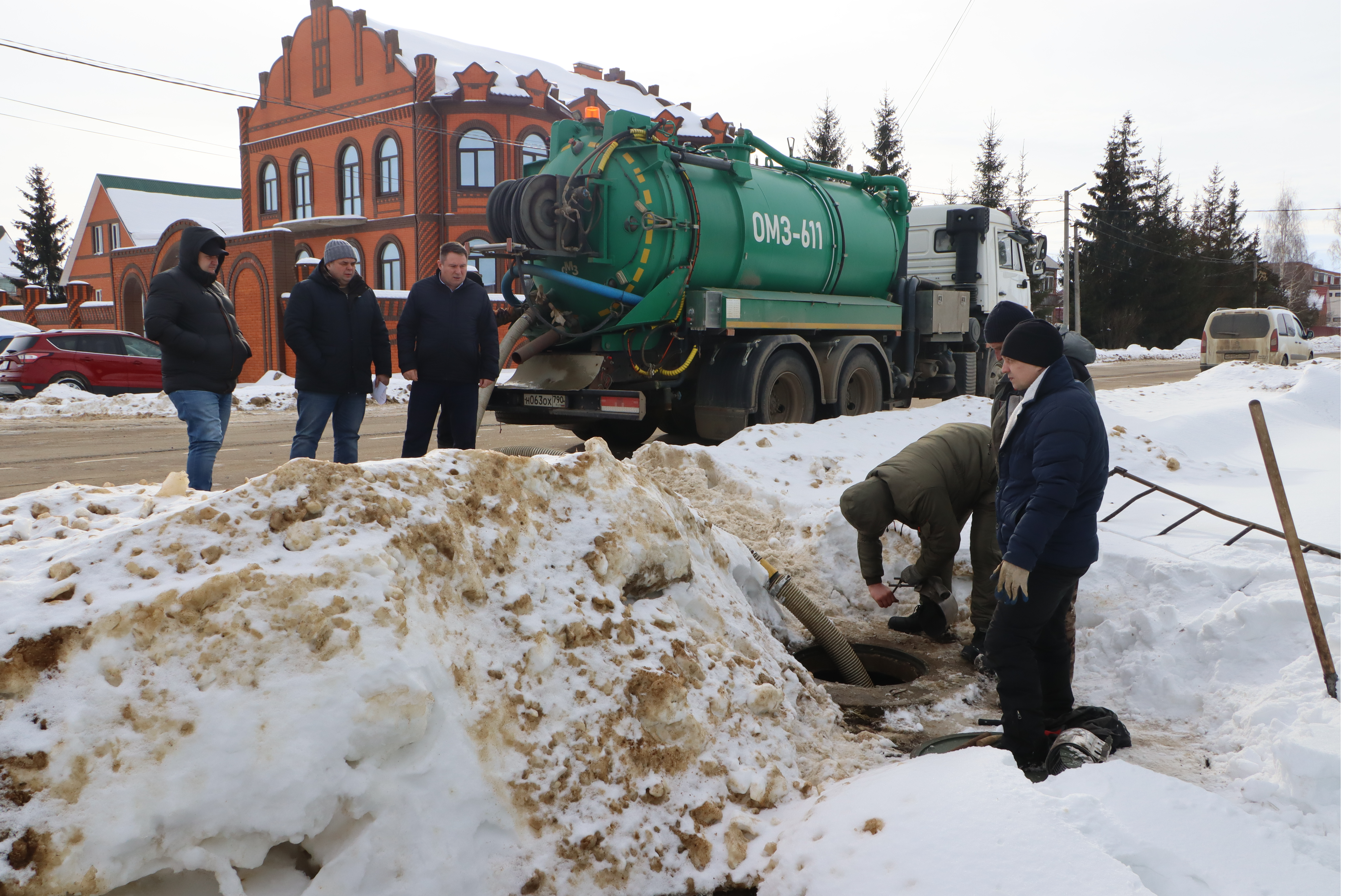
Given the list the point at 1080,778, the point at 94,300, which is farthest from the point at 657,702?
the point at 94,300

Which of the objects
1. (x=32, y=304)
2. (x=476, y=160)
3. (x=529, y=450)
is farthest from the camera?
(x=32, y=304)

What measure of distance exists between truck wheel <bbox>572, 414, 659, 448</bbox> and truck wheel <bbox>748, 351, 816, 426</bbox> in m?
1.24

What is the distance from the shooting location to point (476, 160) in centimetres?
2750

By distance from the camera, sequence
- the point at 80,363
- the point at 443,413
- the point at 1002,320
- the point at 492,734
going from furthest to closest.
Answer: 1. the point at 80,363
2. the point at 443,413
3. the point at 1002,320
4. the point at 492,734

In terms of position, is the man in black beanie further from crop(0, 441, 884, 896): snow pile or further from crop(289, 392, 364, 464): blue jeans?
crop(289, 392, 364, 464): blue jeans

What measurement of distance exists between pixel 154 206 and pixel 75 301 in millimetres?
12382

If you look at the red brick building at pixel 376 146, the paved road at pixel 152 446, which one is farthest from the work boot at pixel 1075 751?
the red brick building at pixel 376 146

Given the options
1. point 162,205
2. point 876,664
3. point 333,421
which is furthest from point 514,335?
point 162,205

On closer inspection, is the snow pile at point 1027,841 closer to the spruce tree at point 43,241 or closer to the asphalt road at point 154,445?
the asphalt road at point 154,445

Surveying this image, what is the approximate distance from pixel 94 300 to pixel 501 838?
41987 millimetres

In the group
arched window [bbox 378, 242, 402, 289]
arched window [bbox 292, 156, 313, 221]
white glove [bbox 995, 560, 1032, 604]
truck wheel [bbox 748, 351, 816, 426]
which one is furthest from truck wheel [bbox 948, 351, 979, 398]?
arched window [bbox 292, 156, 313, 221]

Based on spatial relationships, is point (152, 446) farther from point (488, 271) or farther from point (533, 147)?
point (533, 147)

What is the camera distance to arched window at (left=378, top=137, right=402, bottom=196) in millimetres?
27750

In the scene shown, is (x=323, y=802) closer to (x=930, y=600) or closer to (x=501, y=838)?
(x=501, y=838)
